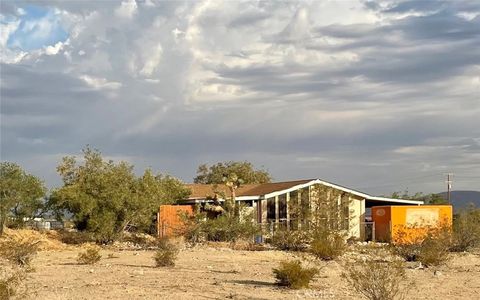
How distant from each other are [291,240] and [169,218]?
35.1 feet

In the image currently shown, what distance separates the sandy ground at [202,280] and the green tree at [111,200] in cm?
1140

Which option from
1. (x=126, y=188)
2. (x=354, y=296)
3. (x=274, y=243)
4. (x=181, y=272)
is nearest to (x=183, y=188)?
(x=126, y=188)

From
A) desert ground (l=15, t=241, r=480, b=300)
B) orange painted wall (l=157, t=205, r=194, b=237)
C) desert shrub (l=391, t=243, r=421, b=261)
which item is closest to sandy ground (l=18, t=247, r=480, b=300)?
desert ground (l=15, t=241, r=480, b=300)

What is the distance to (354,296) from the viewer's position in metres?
18.0

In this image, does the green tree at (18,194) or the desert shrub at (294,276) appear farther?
the green tree at (18,194)

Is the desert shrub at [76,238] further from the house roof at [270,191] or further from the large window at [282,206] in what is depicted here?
the large window at [282,206]

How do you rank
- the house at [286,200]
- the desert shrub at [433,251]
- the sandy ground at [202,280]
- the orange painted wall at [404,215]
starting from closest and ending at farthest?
the sandy ground at [202,280], the desert shrub at [433,251], the house at [286,200], the orange painted wall at [404,215]

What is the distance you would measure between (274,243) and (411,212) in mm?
12567

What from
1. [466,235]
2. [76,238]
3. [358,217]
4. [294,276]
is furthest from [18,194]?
[294,276]

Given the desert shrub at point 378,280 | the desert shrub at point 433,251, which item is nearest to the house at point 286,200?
the desert shrub at point 433,251

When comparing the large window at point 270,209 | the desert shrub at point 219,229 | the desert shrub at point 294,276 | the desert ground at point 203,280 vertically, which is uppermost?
the large window at point 270,209

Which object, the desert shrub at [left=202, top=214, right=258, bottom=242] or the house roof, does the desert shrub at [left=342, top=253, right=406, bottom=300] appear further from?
the house roof

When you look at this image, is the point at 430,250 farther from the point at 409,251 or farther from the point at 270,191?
the point at 270,191

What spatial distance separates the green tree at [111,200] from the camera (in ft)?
140
